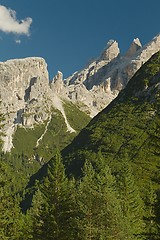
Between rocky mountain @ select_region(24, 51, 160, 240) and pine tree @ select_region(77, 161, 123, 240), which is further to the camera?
rocky mountain @ select_region(24, 51, 160, 240)

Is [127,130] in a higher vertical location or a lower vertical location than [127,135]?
higher

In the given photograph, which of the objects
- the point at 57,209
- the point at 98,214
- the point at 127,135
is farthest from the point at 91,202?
the point at 127,135

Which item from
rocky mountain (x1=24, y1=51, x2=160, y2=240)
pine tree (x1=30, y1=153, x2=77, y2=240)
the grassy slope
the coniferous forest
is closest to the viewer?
the coniferous forest

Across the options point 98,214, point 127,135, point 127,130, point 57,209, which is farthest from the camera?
point 127,130

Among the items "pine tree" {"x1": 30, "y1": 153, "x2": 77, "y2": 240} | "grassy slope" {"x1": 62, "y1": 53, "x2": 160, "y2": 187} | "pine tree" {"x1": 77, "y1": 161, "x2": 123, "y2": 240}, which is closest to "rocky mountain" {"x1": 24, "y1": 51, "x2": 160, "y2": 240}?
"grassy slope" {"x1": 62, "y1": 53, "x2": 160, "y2": 187}

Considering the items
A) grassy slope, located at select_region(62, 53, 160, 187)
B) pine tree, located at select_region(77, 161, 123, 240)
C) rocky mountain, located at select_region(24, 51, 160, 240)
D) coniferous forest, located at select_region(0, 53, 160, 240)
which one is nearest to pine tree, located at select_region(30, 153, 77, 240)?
coniferous forest, located at select_region(0, 53, 160, 240)

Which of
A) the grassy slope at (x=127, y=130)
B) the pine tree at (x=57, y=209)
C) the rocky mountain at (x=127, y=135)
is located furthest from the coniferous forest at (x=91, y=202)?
the grassy slope at (x=127, y=130)

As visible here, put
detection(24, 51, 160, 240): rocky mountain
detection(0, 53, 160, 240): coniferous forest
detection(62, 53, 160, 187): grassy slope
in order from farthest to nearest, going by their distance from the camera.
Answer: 1. detection(62, 53, 160, 187): grassy slope
2. detection(24, 51, 160, 240): rocky mountain
3. detection(0, 53, 160, 240): coniferous forest

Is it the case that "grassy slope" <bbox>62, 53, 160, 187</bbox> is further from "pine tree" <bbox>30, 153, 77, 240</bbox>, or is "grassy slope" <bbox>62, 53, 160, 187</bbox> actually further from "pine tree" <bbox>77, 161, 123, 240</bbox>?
Answer: "pine tree" <bbox>77, 161, 123, 240</bbox>

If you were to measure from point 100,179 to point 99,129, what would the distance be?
126m

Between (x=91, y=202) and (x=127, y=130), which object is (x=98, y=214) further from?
(x=127, y=130)

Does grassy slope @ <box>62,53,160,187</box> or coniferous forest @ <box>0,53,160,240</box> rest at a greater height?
grassy slope @ <box>62,53,160,187</box>

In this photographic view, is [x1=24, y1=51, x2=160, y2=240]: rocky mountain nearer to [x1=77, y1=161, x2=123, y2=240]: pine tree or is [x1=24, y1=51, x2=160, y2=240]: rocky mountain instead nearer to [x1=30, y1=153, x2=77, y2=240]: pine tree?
[x1=30, y1=153, x2=77, y2=240]: pine tree

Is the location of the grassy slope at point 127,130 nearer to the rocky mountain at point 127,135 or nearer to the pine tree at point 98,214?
the rocky mountain at point 127,135
